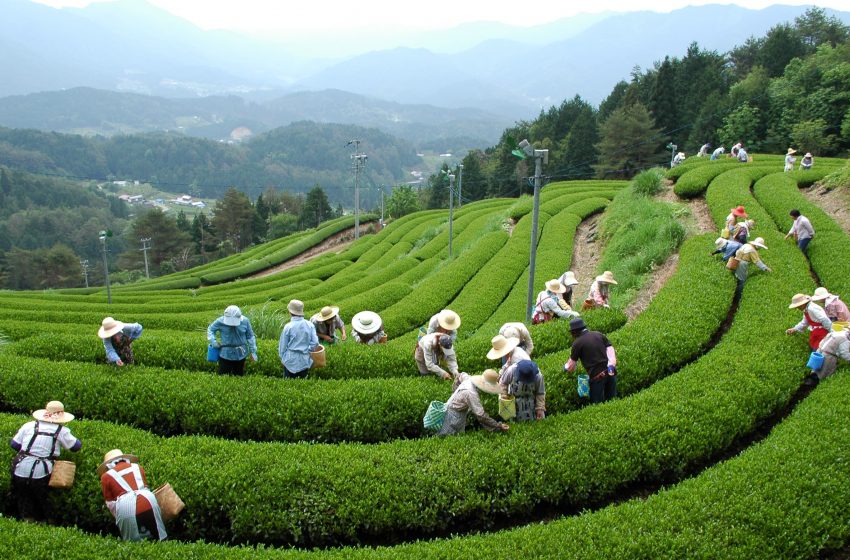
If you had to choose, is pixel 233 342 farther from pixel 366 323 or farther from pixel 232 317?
pixel 366 323

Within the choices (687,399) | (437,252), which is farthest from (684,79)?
(687,399)

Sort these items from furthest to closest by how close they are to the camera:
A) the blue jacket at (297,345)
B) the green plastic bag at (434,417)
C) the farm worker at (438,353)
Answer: the blue jacket at (297,345) < the farm worker at (438,353) < the green plastic bag at (434,417)

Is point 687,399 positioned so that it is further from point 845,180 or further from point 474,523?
point 845,180

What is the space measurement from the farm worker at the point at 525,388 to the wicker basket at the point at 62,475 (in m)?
6.89

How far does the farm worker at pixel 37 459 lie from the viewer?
8.15 m

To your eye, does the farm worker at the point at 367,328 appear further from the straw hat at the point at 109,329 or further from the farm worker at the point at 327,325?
the straw hat at the point at 109,329

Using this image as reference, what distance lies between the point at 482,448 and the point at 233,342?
609 centimetres

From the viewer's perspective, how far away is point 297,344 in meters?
→ 11.9

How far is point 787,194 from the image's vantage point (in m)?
25.8

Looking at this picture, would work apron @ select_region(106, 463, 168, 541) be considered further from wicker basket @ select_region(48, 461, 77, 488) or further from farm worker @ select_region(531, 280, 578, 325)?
farm worker @ select_region(531, 280, 578, 325)

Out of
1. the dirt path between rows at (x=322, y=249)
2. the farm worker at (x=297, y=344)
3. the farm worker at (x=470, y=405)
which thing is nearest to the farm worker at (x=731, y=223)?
the farm worker at (x=470, y=405)

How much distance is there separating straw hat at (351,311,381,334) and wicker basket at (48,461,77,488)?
273 inches

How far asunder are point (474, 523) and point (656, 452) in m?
3.29

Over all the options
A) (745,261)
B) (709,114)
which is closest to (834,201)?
(745,261)
